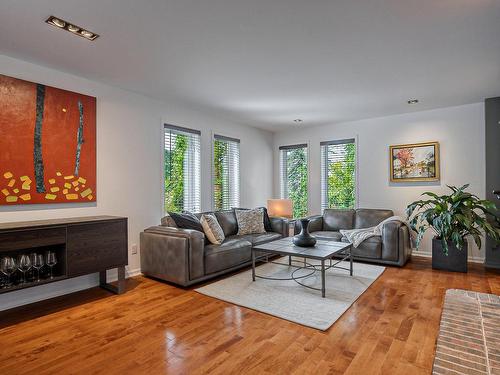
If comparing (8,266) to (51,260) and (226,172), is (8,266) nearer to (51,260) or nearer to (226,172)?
(51,260)

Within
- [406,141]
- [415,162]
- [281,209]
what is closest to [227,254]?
[281,209]

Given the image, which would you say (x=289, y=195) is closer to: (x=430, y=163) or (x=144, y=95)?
(x=430, y=163)

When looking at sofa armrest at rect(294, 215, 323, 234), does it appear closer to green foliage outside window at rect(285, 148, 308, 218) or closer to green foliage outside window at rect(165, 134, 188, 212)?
green foliage outside window at rect(285, 148, 308, 218)

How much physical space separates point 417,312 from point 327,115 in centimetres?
347

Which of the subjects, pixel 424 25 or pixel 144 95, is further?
pixel 144 95

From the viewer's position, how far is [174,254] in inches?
137

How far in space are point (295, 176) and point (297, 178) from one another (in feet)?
0.22

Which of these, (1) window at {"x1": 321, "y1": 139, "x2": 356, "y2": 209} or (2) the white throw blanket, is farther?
(1) window at {"x1": 321, "y1": 139, "x2": 356, "y2": 209}

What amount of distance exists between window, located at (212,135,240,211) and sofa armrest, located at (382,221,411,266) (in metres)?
2.65

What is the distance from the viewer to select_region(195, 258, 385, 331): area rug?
106 inches

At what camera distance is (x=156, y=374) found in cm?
188

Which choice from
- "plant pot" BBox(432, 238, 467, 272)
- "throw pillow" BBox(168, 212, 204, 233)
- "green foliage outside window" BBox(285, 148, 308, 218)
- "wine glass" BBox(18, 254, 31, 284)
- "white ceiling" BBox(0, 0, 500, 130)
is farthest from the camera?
"green foliage outside window" BBox(285, 148, 308, 218)

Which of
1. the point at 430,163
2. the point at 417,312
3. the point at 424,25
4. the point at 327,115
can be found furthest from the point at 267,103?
the point at 417,312

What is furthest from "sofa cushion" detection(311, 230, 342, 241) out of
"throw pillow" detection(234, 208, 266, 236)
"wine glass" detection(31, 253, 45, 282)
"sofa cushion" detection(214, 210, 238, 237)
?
"wine glass" detection(31, 253, 45, 282)
